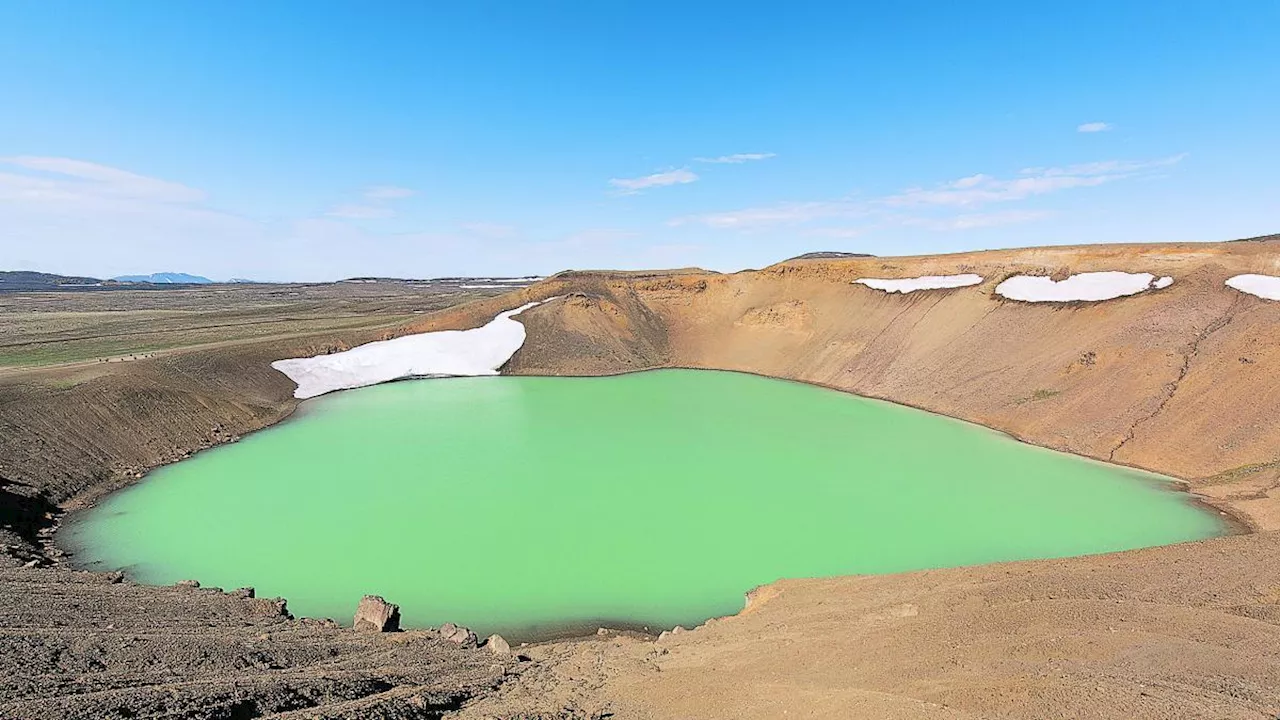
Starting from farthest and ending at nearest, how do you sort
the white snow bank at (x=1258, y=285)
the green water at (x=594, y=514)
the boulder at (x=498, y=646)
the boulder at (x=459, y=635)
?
the white snow bank at (x=1258, y=285)
the green water at (x=594, y=514)
the boulder at (x=459, y=635)
the boulder at (x=498, y=646)

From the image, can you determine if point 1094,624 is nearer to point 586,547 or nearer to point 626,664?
point 626,664

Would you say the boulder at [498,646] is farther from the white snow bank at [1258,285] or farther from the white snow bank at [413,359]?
the white snow bank at [1258,285]

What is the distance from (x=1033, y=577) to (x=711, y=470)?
8493 millimetres

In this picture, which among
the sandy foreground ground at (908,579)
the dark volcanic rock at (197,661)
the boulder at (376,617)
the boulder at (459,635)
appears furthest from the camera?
the boulder at (376,617)

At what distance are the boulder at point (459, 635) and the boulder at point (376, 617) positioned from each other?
80cm

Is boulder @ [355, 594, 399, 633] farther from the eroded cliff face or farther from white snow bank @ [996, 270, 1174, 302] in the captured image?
white snow bank @ [996, 270, 1174, 302]

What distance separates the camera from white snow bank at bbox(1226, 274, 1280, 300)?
20.3 m

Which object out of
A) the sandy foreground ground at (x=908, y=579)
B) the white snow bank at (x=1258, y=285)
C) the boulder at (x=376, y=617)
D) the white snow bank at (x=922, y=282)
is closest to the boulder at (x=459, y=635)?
the sandy foreground ground at (x=908, y=579)

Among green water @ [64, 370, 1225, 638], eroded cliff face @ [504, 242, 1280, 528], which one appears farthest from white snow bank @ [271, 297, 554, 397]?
green water @ [64, 370, 1225, 638]

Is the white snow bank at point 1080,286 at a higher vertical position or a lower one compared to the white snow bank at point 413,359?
higher

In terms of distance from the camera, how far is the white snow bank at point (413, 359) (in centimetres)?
2841

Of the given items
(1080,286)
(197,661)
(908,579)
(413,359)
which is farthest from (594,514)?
(1080,286)

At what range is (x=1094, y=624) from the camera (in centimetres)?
650

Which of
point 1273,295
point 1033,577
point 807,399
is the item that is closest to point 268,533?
point 1033,577
